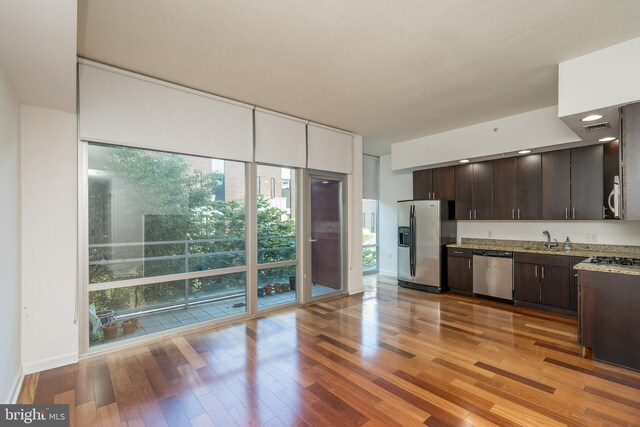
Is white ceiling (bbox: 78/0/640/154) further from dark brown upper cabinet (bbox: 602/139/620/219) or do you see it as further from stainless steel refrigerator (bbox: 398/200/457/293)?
stainless steel refrigerator (bbox: 398/200/457/293)

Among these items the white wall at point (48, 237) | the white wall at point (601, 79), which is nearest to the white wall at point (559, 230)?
the white wall at point (601, 79)

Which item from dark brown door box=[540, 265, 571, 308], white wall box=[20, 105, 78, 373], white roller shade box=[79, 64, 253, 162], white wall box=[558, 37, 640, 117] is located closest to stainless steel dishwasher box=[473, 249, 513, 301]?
dark brown door box=[540, 265, 571, 308]

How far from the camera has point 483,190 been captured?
5375 mm

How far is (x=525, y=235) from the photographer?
5156 millimetres

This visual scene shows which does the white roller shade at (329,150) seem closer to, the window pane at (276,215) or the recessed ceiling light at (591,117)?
the window pane at (276,215)

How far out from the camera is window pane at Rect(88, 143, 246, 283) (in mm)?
3162

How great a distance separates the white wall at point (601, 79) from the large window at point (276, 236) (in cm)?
344

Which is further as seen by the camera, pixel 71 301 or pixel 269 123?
pixel 269 123

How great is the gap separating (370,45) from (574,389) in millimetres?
3322

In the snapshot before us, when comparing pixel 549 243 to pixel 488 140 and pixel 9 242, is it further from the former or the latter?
pixel 9 242

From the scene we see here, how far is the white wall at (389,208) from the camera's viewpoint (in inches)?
278

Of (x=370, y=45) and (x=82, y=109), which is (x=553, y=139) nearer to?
(x=370, y=45)

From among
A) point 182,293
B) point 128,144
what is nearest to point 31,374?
point 182,293

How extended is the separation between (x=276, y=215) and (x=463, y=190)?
3458mm
